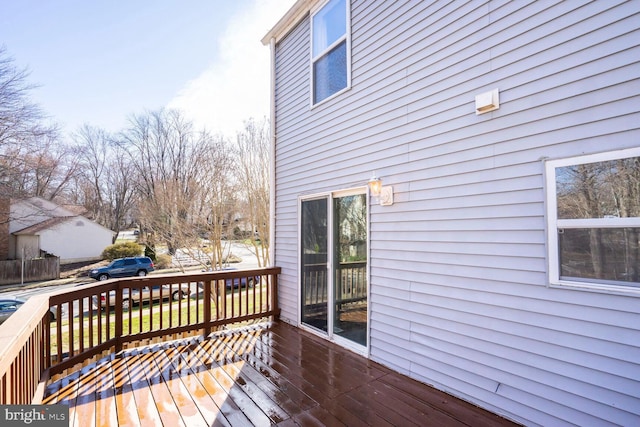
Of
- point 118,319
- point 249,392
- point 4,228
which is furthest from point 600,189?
point 4,228

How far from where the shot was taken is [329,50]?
4305mm

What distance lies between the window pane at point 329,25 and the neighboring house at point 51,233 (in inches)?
784

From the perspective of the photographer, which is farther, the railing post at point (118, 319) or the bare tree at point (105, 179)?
the bare tree at point (105, 179)

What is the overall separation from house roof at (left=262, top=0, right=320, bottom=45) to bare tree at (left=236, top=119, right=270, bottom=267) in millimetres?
3972

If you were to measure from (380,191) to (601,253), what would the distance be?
1903 millimetres

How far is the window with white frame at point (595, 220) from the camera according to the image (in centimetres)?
183

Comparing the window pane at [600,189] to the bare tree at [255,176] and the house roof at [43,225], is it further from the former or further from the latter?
the house roof at [43,225]

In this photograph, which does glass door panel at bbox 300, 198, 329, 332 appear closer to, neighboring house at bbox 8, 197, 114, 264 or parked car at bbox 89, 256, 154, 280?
parked car at bbox 89, 256, 154, 280

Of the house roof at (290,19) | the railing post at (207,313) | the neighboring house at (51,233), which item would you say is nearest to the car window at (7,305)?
the railing post at (207,313)

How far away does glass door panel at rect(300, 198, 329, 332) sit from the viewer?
4.27 meters

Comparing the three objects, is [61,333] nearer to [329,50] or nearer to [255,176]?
[329,50]

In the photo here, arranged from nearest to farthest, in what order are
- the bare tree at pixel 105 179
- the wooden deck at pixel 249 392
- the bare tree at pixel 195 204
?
the wooden deck at pixel 249 392, the bare tree at pixel 195 204, the bare tree at pixel 105 179

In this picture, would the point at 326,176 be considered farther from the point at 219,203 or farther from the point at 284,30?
the point at 219,203

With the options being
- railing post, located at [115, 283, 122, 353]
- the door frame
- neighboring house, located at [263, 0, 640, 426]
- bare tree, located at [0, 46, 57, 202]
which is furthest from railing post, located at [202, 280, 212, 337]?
bare tree, located at [0, 46, 57, 202]
